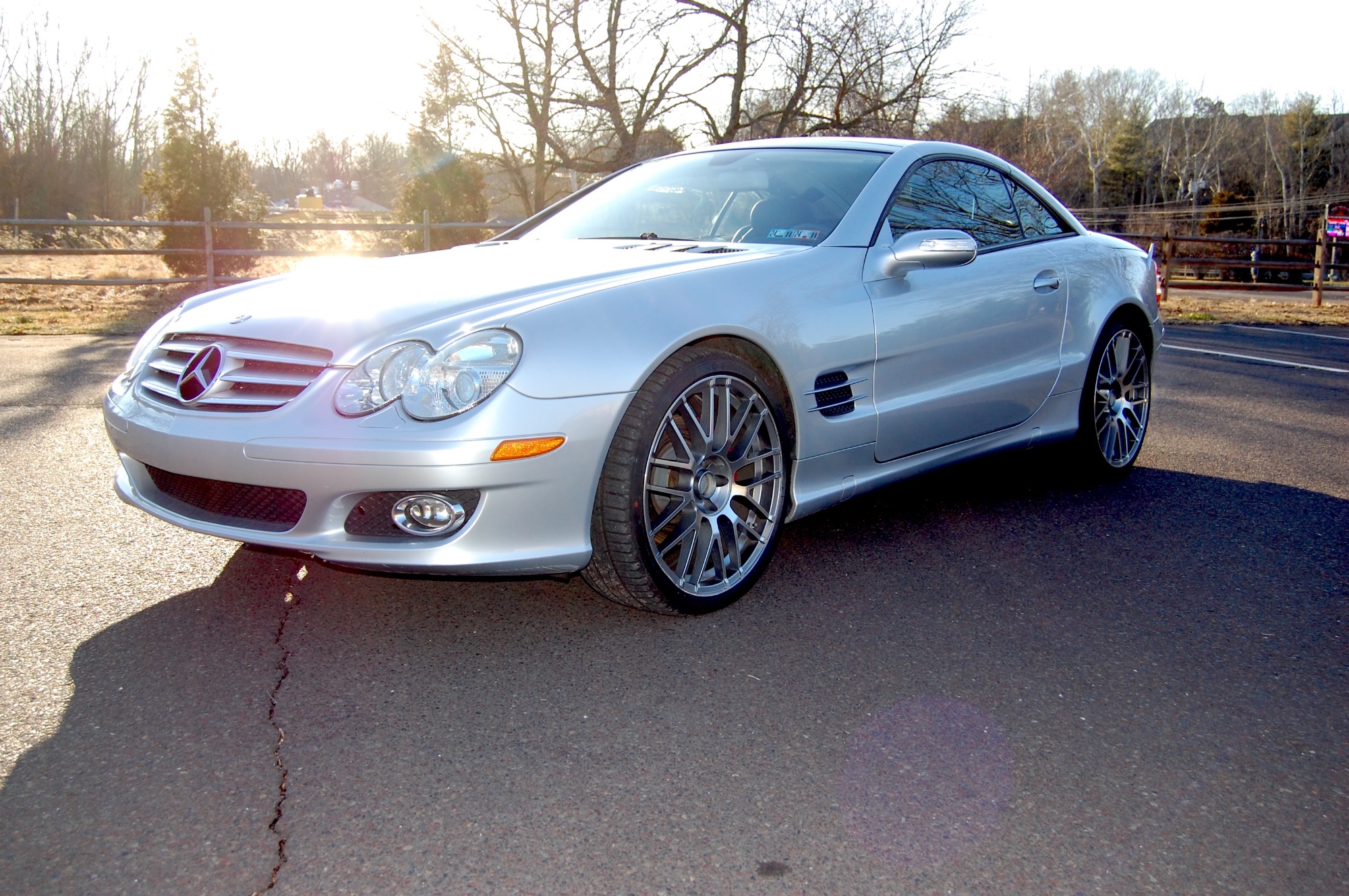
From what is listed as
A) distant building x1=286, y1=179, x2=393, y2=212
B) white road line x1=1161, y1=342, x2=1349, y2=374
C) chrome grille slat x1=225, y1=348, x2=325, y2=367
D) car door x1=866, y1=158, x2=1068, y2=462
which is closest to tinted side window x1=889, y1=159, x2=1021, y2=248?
car door x1=866, y1=158, x2=1068, y2=462

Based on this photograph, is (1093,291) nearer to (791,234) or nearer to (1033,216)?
(1033,216)

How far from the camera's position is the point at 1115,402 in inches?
199

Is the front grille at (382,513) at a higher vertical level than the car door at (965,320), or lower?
lower

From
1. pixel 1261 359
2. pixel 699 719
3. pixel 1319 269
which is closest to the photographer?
pixel 699 719

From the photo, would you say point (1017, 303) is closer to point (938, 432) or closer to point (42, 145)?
point (938, 432)

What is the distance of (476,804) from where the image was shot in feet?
7.16

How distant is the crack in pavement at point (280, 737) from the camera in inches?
77.6

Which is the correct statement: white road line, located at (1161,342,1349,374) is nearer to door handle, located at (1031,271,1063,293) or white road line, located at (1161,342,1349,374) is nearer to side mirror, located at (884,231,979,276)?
Result: door handle, located at (1031,271,1063,293)

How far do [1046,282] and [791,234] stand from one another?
4.17 feet

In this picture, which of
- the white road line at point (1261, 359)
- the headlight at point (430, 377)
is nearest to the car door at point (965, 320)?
the headlight at point (430, 377)

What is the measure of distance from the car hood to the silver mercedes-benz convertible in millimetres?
14

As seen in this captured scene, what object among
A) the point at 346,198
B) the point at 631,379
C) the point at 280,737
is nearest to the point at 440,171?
the point at 631,379

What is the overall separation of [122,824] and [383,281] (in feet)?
5.94

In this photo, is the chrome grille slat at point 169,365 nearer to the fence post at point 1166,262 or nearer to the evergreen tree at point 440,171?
the fence post at point 1166,262
